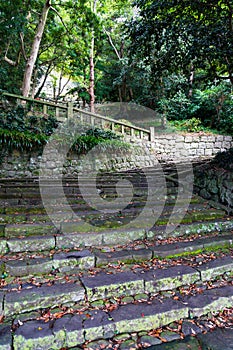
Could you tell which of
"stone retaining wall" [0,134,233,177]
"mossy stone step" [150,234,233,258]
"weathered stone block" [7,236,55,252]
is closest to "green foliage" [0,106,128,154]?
"stone retaining wall" [0,134,233,177]

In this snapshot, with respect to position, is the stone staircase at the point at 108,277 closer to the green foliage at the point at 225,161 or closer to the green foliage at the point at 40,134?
the green foliage at the point at 225,161

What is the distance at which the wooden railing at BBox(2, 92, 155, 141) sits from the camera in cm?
673

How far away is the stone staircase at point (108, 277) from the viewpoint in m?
1.73

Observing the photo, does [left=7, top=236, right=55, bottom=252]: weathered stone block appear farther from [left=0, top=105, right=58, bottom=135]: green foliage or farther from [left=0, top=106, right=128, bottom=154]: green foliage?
[left=0, top=105, right=58, bottom=135]: green foliage

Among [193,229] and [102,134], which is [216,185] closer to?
[193,229]

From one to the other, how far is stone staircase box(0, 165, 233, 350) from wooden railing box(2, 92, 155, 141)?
155 inches

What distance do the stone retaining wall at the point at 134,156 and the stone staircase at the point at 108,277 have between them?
264 centimetres

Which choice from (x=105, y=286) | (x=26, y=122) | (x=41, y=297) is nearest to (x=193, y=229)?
(x=105, y=286)

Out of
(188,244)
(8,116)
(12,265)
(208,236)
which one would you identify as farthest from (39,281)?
(8,116)

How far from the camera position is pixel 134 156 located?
8.30 m

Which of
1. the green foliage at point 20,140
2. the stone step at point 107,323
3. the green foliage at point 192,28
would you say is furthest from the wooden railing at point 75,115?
the stone step at point 107,323

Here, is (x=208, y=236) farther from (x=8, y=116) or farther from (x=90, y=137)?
(x=8, y=116)

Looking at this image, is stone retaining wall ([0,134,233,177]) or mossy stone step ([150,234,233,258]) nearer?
mossy stone step ([150,234,233,258])

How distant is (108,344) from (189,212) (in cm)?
238
